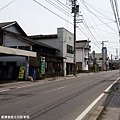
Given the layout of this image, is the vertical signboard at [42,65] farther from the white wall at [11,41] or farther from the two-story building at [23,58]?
the white wall at [11,41]

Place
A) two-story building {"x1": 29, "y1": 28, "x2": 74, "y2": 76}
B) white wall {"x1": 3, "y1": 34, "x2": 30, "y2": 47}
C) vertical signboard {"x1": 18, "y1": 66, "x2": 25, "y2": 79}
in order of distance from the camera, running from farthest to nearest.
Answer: two-story building {"x1": 29, "y1": 28, "x2": 74, "y2": 76} < white wall {"x1": 3, "y1": 34, "x2": 30, "y2": 47} < vertical signboard {"x1": 18, "y1": 66, "x2": 25, "y2": 79}

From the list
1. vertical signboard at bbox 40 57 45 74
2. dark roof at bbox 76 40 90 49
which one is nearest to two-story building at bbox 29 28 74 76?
vertical signboard at bbox 40 57 45 74

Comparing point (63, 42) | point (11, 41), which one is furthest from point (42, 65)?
point (63, 42)

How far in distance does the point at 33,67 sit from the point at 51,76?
590 cm

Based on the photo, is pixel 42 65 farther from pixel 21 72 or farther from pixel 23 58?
pixel 21 72

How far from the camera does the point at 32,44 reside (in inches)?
1234

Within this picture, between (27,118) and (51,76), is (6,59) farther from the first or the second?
(27,118)

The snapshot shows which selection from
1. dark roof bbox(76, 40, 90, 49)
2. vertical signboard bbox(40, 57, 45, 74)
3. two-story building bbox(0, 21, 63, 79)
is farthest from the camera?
dark roof bbox(76, 40, 90, 49)

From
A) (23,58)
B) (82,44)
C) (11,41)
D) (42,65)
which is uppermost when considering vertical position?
(82,44)

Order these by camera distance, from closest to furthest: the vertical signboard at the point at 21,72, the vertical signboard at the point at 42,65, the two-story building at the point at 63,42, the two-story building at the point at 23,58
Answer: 1. the vertical signboard at the point at 21,72
2. the two-story building at the point at 23,58
3. the vertical signboard at the point at 42,65
4. the two-story building at the point at 63,42

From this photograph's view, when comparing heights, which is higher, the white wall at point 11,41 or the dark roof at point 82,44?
the dark roof at point 82,44

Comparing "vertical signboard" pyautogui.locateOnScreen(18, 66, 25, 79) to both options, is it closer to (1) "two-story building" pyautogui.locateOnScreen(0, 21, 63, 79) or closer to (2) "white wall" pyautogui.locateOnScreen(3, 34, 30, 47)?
(1) "two-story building" pyautogui.locateOnScreen(0, 21, 63, 79)

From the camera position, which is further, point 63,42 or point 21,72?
point 63,42

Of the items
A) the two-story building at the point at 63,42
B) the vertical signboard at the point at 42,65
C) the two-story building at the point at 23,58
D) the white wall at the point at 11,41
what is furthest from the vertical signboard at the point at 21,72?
the two-story building at the point at 63,42
